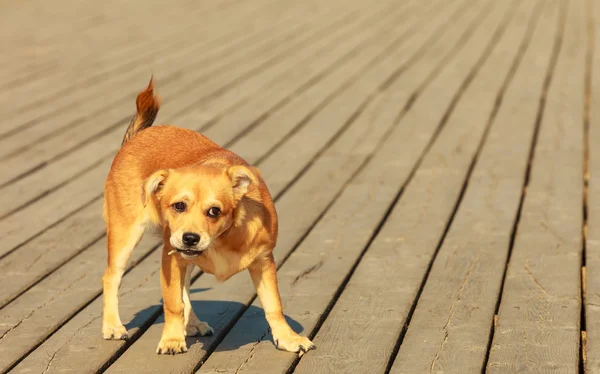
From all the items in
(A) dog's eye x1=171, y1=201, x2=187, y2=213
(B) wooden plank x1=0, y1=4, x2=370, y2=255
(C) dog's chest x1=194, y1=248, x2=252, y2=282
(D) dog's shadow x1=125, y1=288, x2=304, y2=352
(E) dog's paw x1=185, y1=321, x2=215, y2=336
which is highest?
(A) dog's eye x1=171, y1=201, x2=187, y2=213

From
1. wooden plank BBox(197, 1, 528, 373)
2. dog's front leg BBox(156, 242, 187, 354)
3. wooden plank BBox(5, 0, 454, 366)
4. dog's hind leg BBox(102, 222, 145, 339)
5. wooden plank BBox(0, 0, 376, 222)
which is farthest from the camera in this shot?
wooden plank BBox(0, 0, 376, 222)

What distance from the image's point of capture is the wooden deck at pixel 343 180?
4094mm

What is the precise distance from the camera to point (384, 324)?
4.24 m

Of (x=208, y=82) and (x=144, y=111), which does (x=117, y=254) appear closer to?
(x=144, y=111)

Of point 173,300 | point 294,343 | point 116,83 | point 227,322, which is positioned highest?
point 173,300

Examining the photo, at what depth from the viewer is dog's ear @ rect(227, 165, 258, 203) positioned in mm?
3750

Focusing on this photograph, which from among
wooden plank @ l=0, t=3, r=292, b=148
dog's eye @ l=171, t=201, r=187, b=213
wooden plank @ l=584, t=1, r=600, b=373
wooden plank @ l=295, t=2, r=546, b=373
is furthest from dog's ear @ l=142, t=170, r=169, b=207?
wooden plank @ l=0, t=3, r=292, b=148

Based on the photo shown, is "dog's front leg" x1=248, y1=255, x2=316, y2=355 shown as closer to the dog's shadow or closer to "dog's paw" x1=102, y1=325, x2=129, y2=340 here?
the dog's shadow

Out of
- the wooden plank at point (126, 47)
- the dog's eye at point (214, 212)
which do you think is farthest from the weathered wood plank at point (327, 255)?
the wooden plank at point (126, 47)

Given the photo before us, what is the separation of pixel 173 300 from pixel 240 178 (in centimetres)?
56

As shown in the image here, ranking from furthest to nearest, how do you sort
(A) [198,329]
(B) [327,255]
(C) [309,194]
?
(C) [309,194]
(B) [327,255]
(A) [198,329]

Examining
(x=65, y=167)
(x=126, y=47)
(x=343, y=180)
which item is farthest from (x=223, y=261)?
(x=126, y=47)

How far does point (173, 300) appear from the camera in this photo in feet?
13.1

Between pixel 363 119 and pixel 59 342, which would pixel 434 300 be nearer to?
pixel 59 342
